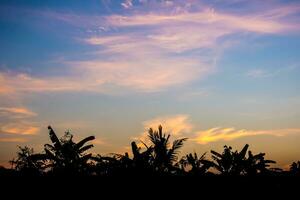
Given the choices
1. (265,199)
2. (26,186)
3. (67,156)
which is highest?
→ (67,156)

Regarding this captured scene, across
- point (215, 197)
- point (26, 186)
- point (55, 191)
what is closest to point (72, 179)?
point (55, 191)

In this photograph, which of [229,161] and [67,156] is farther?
Result: [229,161]

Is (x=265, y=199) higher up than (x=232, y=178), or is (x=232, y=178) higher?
(x=232, y=178)

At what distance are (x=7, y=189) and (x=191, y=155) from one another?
55.9 ft

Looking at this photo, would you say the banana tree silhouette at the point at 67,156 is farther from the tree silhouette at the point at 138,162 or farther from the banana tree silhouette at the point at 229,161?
the banana tree silhouette at the point at 229,161

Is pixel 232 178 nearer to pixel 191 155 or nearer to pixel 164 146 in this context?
pixel 164 146

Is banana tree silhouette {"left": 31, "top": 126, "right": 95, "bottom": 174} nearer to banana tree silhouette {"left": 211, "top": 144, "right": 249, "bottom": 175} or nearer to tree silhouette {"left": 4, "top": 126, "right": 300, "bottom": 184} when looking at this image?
tree silhouette {"left": 4, "top": 126, "right": 300, "bottom": 184}

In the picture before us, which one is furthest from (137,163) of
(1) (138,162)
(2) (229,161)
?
(2) (229,161)

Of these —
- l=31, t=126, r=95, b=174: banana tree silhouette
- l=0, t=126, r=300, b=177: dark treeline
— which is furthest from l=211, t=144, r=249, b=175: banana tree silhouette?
l=31, t=126, r=95, b=174: banana tree silhouette

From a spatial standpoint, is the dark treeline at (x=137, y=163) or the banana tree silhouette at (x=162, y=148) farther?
the banana tree silhouette at (x=162, y=148)

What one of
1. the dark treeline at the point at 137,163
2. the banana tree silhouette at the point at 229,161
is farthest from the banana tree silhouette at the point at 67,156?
the banana tree silhouette at the point at 229,161

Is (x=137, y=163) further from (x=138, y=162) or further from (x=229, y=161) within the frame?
(x=229, y=161)

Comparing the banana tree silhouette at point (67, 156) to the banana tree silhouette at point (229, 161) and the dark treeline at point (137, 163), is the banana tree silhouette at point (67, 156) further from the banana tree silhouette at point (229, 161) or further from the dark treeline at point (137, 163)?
the banana tree silhouette at point (229, 161)

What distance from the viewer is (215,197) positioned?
10.6 meters
